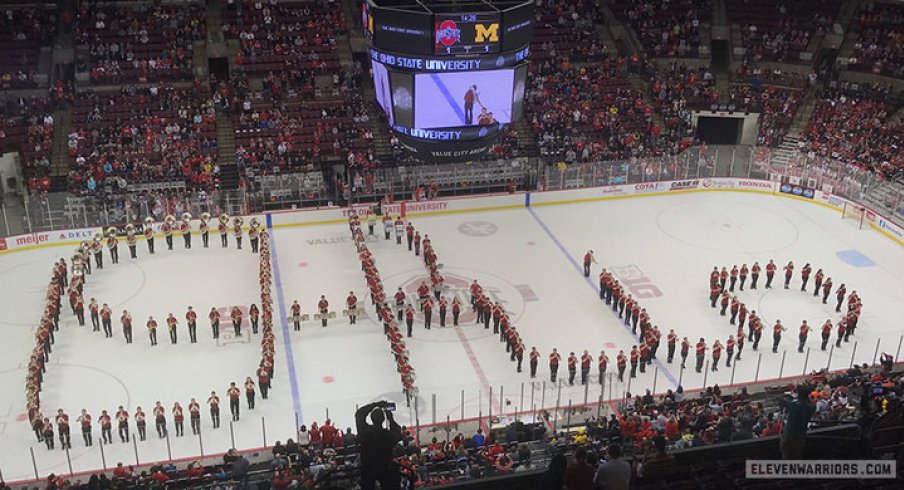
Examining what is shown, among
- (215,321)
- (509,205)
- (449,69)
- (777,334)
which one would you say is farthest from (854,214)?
(215,321)

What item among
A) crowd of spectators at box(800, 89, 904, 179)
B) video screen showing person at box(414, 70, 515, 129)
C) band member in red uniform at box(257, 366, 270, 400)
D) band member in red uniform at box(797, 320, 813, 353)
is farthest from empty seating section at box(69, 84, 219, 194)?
crowd of spectators at box(800, 89, 904, 179)

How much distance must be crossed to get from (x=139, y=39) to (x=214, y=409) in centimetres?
2115

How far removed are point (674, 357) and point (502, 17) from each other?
29.3 ft

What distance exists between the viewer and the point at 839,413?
49.5 ft

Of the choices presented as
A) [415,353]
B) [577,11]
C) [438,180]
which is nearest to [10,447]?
[415,353]

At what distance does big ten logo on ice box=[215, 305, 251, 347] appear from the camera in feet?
72.0

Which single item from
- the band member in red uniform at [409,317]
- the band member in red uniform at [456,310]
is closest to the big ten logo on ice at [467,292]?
the band member in red uniform at [456,310]

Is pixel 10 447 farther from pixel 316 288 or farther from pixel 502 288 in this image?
pixel 502 288

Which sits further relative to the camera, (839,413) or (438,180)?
(438,180)

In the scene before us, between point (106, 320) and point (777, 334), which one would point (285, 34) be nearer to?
point (106, 320)

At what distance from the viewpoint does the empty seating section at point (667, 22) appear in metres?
39.0

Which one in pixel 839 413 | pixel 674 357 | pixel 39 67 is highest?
pixel 39 67

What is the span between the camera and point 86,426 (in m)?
17.7

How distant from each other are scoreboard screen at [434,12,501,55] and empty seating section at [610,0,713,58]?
19966mm
